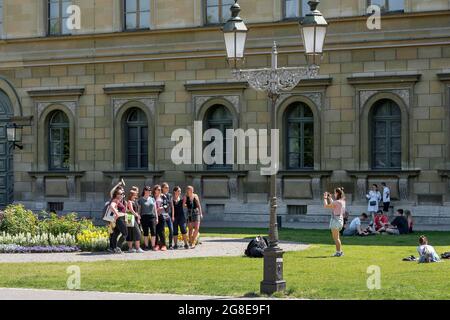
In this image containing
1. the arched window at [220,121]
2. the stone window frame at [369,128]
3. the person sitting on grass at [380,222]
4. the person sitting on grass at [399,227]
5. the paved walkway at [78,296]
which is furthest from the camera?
the arched window at [220,121]

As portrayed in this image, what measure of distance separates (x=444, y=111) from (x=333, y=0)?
18.2ft

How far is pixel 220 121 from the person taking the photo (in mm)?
43750

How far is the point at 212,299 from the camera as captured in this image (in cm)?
2042

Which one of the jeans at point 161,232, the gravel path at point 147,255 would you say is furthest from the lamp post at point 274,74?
the jeans at point 161,232

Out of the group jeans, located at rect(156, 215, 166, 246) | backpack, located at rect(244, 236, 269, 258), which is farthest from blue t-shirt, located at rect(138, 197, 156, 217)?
backpack, located at rect(244, 236, 269, 258)

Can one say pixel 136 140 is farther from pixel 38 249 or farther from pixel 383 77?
pixel 38 249

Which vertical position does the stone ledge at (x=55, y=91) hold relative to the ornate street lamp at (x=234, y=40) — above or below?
above

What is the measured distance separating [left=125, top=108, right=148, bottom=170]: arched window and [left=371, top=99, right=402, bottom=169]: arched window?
916cm

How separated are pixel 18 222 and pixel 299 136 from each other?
1290 centimetres

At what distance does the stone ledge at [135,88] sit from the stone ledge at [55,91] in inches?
46.7

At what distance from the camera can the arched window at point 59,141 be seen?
4691 cm

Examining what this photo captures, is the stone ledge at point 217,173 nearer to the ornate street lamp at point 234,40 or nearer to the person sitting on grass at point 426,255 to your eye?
the person sitting on grass at point 426,255
